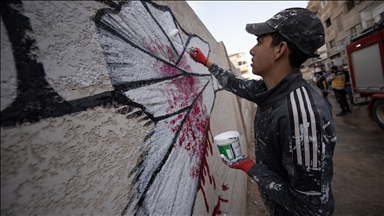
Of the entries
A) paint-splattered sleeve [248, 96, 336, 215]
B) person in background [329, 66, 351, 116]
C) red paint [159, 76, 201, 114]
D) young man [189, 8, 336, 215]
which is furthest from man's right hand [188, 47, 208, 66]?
person in background [329, 66, 351, 116]

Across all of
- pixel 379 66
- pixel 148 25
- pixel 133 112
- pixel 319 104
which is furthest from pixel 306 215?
pixel 379 66

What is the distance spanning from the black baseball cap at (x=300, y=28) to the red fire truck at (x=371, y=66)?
5.01m

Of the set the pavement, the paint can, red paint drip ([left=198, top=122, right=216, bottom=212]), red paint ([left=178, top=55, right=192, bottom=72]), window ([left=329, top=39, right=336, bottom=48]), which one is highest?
window ([left=329, top=39, right=336, bottom=48])

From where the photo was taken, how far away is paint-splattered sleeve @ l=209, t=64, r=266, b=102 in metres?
1.74

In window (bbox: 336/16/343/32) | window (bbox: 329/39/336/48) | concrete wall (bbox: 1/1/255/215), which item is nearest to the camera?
concrete wall (bbox: 1/1/255/215)

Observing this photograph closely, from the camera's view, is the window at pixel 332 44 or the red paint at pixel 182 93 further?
the window at pixel 332 44

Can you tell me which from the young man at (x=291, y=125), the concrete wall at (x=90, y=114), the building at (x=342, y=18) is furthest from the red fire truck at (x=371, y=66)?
the building at (x=342, y=18)

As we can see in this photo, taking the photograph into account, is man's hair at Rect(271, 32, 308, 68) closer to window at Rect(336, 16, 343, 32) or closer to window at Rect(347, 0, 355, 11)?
window at Rect(347, 0, 355, 11)

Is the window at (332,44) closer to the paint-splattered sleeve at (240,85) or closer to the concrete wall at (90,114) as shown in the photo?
the paint-splattered sleeve at (240,85)

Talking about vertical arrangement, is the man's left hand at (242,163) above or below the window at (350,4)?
below

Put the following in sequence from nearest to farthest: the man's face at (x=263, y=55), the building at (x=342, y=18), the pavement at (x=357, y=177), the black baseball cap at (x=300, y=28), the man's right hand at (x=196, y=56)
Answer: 1. the black baseball cap at (x=300, y=28)
2. the man's face at (x=263, y=55)
3. the man's right hand at (x=196, y=56)
4. the pavement at (x=357, y=177)
5. the building at (x=342, y=18)

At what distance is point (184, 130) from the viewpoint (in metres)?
1.57

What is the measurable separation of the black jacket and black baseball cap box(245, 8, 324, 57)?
0.68 ft

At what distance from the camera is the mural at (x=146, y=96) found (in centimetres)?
62
